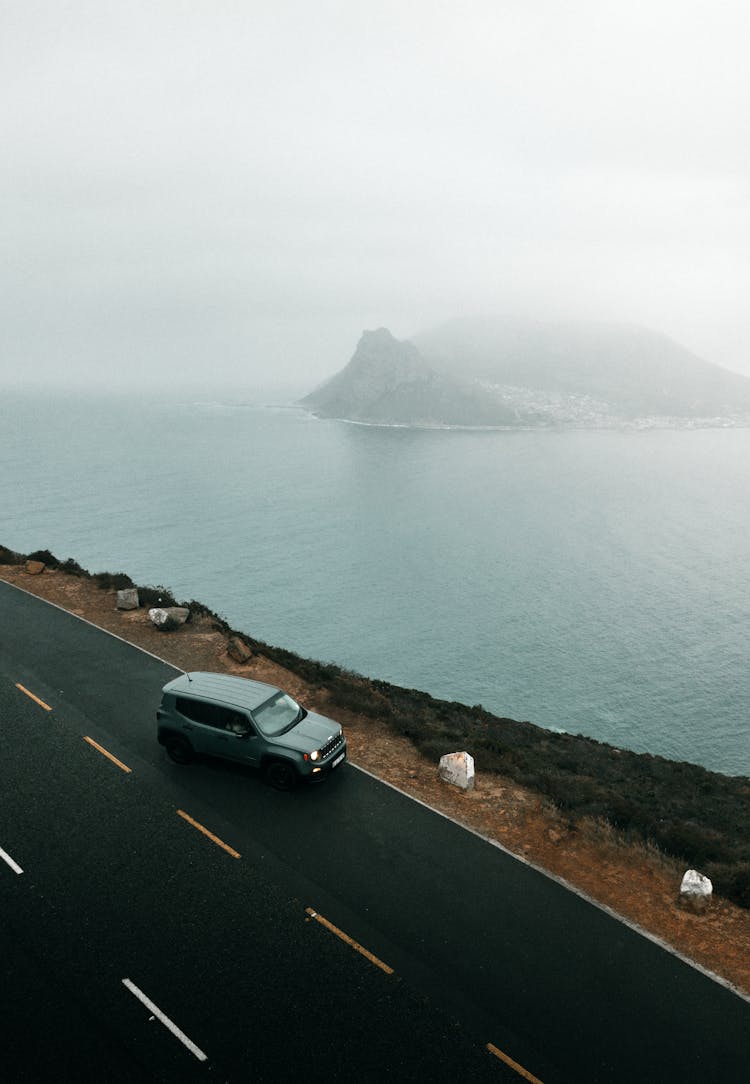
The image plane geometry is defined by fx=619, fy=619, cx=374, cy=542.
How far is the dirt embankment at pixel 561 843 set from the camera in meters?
11.3

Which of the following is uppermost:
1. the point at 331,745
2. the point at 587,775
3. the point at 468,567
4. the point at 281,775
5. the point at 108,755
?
the point at 331,745

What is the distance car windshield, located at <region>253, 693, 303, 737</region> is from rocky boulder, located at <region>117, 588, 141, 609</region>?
12869 mm

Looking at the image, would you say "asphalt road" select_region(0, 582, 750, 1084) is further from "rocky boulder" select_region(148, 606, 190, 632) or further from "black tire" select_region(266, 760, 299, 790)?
"rocky boulder" select_region(148, 606, 190, 632)

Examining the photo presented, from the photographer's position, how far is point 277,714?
15336mm

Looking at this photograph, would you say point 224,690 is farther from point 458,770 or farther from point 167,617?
point 167,617

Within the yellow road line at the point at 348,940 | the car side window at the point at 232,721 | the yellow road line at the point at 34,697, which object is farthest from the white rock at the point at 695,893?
the yellow road line at the point at 34,697

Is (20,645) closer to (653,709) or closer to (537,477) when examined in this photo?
(653,709)

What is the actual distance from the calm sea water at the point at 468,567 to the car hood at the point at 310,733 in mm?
35888

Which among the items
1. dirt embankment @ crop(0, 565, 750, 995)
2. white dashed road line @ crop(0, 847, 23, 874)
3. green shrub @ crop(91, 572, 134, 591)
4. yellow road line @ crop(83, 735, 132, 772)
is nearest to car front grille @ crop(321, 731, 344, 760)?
dirt embankment @ crop(0, 565, 750, 995)

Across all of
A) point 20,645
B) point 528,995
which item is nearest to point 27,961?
point 528,995

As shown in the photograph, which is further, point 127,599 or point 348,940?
point 127,599

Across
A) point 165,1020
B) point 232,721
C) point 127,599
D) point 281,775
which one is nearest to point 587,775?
point 281,775

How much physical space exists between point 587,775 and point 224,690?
12.0 meters

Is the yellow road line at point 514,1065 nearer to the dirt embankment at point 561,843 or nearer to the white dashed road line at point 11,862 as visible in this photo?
the dirt embankment at point 561,843
